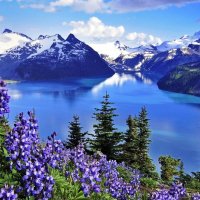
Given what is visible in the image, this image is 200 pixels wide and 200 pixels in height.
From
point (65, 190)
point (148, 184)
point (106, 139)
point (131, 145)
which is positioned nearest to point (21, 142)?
point (65, 190)

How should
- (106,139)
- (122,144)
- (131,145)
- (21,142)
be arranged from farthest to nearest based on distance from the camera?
(131,145)
(122,144)
(106,139)
(21,142)

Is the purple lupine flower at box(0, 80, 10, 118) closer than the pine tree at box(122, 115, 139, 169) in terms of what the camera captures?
Yes

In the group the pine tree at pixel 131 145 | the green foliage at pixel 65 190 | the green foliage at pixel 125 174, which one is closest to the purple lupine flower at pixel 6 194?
the green foliage at pixel 65 190

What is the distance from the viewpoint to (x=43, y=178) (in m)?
8.76

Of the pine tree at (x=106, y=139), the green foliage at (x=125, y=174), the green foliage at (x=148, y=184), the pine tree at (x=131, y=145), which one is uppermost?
the green foliage at (x=125, y=174)

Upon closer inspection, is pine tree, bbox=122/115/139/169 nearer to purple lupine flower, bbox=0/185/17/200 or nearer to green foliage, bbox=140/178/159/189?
green foliage, bbox=140/178/159/189

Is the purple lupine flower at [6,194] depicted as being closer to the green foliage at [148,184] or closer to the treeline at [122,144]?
the green foliage at [148,184]

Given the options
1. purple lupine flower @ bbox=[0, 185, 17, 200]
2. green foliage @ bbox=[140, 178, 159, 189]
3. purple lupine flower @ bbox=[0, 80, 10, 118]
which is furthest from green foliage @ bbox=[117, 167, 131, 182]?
purple lupine flower @ bbox=[0, 185, 17, 200]

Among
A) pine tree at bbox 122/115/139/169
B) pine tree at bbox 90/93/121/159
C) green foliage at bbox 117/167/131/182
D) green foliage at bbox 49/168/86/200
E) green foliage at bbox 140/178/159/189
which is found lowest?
pine tree at bbox 122/115/139/169

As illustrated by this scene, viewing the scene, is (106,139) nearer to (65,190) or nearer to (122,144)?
(122,144)

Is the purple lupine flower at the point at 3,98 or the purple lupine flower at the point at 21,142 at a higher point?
the purple lupine flower at the point at 3,98

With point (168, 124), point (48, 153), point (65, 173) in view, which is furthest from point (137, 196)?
point (168, 124)

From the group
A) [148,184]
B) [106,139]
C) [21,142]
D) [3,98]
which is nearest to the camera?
[21,142]

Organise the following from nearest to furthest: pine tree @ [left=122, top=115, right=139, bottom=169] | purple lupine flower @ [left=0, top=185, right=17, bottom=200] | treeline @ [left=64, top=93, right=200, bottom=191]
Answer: purple lupine flower @ [left=0, top=185, right=17, bottom=200] < treeline @ [left=64, top=93, right=200, bottom=191] < pine tree @ [left=122, top=115, right=139, bottom=169]
